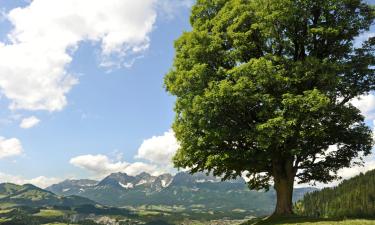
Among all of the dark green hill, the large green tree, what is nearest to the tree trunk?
the large green tree

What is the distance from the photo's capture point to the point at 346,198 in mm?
71312

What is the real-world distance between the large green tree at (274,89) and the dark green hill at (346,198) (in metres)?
21.9

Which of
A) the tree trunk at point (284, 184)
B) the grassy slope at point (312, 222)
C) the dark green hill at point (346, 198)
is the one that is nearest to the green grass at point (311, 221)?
the grassy slope at point (312, 222)

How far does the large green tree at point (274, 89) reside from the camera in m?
29.2

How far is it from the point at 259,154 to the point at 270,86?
532cm

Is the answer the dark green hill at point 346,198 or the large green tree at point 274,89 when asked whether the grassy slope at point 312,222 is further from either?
the dark green hill at point 346,198

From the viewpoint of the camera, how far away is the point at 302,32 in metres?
33.0

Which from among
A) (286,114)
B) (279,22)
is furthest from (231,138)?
(279,22)

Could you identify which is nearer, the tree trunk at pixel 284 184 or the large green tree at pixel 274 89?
the large green tree at pixel 274 89

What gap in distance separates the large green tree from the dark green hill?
72.0ft

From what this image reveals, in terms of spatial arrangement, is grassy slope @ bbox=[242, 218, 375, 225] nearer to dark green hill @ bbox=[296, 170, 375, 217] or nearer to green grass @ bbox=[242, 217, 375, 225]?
green grass @ bbox=[242, 217, 375, 225]

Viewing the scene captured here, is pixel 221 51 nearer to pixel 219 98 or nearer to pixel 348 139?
pixel 219 98

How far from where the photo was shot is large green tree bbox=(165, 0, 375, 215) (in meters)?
29.2

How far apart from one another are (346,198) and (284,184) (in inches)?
1695
